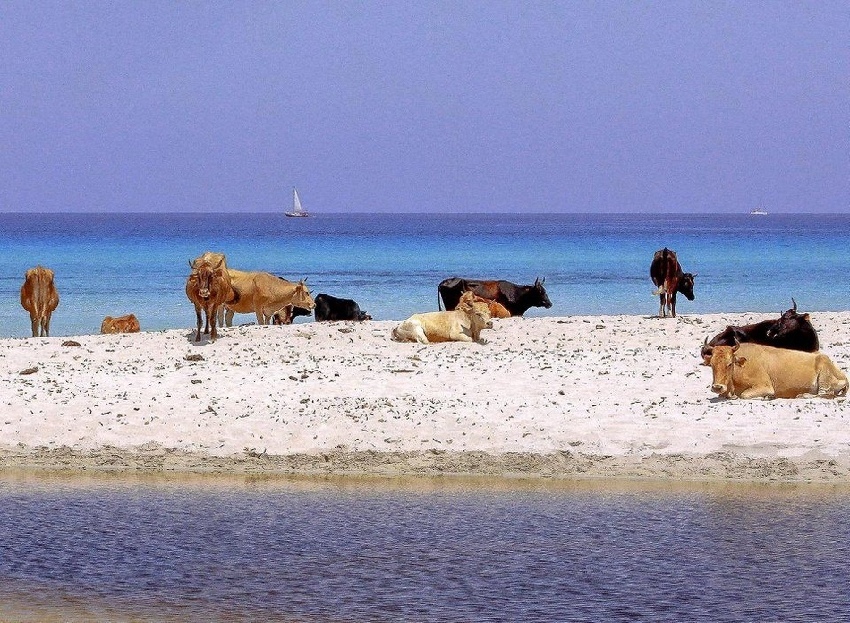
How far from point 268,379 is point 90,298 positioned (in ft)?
92.4

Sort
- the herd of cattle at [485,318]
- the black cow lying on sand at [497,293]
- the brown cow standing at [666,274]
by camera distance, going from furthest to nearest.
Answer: the black cow lying on sand at [497,293]
the brown cow standing at [666,274]
the herd of cattle at [485,318]

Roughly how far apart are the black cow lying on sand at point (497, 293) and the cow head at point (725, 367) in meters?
11.5

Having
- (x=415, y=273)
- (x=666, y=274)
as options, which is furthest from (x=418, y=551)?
(x=415, y=273)

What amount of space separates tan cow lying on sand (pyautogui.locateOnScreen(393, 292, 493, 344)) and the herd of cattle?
1 cm

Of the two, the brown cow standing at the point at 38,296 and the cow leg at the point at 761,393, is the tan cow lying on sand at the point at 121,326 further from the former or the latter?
the cow leg at the point at 761,393

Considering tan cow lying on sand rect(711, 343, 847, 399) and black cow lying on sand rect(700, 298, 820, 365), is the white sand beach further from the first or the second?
black cow lying on sand rect(700, 298, 820, 365)

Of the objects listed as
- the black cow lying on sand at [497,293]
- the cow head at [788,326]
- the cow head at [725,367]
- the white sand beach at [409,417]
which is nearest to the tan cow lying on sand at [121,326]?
the black cow lying on sand at [497,293]

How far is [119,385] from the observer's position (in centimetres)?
1588

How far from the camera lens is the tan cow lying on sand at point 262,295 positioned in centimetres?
2370

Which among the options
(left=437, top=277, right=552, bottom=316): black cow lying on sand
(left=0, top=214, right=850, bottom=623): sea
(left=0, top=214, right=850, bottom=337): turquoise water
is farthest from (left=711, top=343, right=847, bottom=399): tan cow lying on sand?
(left=0, top=214, right=850, bottom=337): turquoise water

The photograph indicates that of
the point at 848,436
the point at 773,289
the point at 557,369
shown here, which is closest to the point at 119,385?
the point at 557,369

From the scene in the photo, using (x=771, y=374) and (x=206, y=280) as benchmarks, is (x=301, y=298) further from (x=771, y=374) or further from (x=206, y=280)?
(x=771, y=374)

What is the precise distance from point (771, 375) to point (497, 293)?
12557 mm

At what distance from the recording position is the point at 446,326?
19969 millimetres
